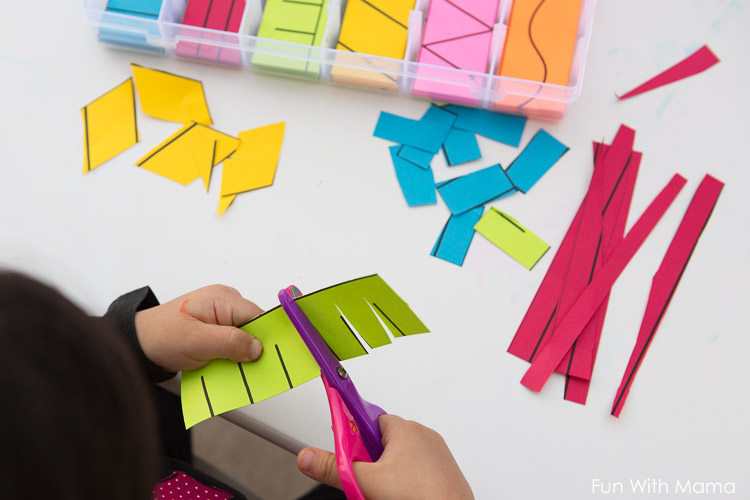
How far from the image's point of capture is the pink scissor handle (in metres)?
0.47

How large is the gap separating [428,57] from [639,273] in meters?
0.34

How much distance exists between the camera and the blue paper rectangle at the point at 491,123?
74 cm

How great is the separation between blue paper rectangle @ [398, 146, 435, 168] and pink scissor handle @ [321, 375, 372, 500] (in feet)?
1.04

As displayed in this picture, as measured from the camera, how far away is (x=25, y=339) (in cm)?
32

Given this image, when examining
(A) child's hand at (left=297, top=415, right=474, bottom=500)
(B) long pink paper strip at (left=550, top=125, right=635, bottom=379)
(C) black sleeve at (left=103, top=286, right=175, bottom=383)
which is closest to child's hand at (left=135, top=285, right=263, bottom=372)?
(C) black sleeve at (left=103, top=286, right=175, bottom=383)

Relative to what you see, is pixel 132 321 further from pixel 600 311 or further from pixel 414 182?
pixel 600 311

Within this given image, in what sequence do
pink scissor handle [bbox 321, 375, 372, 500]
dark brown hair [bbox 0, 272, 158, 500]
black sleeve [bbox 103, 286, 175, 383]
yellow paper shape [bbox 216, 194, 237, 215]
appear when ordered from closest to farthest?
1. dark brown hair [bbox 0, 272, 158, 500]
2. pink scissor handle [bbox 321, 375, 372, 500]
3. black sleeve [bbox 103, 286, 175, 383]
4. yellow paper shape [bbox 216, 194, 237, 215]

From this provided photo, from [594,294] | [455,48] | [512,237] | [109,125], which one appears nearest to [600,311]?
[594,294]

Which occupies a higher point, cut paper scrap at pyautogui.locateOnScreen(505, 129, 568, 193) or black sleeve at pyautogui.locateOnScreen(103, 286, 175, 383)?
cut paper scrap at pyautogui.locateOnScreen(505, 129, 568, 193)

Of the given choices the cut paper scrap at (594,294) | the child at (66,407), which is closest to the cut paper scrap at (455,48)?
the cut paper scrap at (594,294)

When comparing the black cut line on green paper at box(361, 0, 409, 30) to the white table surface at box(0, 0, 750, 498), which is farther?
the black cut line on green paper at box(361, 0, 409, 30)

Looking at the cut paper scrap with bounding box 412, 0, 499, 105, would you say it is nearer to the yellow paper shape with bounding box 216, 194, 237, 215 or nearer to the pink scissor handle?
the yellow paper shape with bounding box 216, 194, 237, 215

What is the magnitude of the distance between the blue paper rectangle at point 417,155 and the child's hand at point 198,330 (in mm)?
262

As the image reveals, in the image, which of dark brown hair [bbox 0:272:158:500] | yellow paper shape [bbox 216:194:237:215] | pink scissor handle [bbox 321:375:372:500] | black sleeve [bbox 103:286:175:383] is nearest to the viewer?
dark brown hair [bbox 0:272:158:500]
